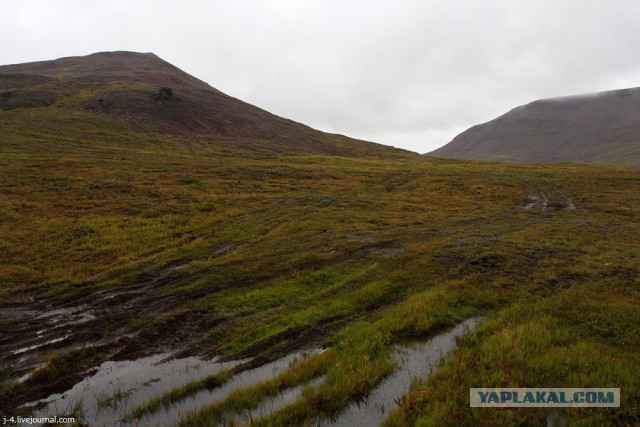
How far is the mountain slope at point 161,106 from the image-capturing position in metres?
83.6

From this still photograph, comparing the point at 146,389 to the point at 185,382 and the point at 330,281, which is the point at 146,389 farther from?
the point at 330,281

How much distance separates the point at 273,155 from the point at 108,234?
178 ft

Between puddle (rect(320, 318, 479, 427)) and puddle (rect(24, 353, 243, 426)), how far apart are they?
3.97 metres

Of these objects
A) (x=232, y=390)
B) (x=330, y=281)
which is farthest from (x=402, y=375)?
(x=330, y=281)

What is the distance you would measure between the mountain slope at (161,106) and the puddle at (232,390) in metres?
75.5

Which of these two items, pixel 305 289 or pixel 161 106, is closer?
pixel 305 289

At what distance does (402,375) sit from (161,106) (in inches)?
3859

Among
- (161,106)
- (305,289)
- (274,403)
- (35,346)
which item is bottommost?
(274,403)

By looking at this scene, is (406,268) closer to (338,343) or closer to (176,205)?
(338,343)

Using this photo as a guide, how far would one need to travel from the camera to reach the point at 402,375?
377 inches

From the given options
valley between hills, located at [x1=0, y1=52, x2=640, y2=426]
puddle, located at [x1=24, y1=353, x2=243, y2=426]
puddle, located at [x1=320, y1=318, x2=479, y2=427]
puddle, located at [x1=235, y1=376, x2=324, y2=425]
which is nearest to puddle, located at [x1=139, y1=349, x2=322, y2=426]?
puddle, located at [x1=235, y1=376, x2=324, y2=425]

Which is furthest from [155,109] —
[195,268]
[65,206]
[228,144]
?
[195,268]

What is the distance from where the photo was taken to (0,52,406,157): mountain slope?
83562 millimetres

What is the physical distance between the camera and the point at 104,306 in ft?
49.5
